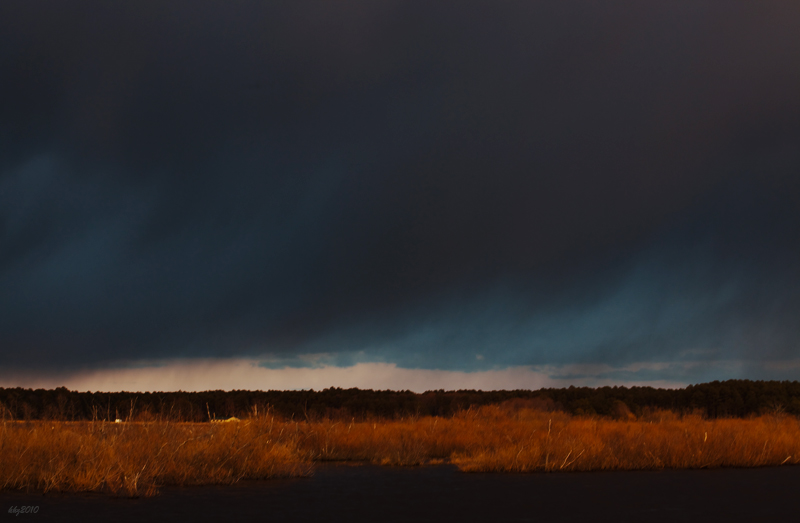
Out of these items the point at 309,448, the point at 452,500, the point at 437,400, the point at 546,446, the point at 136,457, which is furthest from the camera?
the point at 437,400

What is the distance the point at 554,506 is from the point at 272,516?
768cm

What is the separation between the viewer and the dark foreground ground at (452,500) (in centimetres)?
1702

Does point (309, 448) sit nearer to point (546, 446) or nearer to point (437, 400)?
point (546, 446)

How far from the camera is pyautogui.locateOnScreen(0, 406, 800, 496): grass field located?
2073 cm

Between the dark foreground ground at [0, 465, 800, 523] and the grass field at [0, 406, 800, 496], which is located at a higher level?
the grass field at [0, 406, 800, 496]

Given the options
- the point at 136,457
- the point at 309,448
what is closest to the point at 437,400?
the point at 309,448

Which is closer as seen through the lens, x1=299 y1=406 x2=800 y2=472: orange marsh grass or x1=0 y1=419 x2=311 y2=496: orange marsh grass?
x1=0 y1=419 x2=311 y2=496: orange marsh grass

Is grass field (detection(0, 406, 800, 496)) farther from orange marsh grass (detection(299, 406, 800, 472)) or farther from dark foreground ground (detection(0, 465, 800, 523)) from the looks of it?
dark foreground ground (detection(0, 465, 800, 523))

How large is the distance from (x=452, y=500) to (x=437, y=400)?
7239 centimetres

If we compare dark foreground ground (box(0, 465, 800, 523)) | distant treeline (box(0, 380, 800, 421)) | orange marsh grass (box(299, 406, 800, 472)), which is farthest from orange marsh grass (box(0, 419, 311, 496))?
distant treeline (box(0, 380, 800, 421))

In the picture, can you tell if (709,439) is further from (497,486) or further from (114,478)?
(114,478)

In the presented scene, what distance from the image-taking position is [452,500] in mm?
19875

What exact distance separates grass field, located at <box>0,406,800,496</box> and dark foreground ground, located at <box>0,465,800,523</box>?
1.08 meters

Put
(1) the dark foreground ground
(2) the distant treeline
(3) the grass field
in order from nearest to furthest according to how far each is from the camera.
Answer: (1) the dark foreground ground, (3) the grass field, (2) the distant treeline
